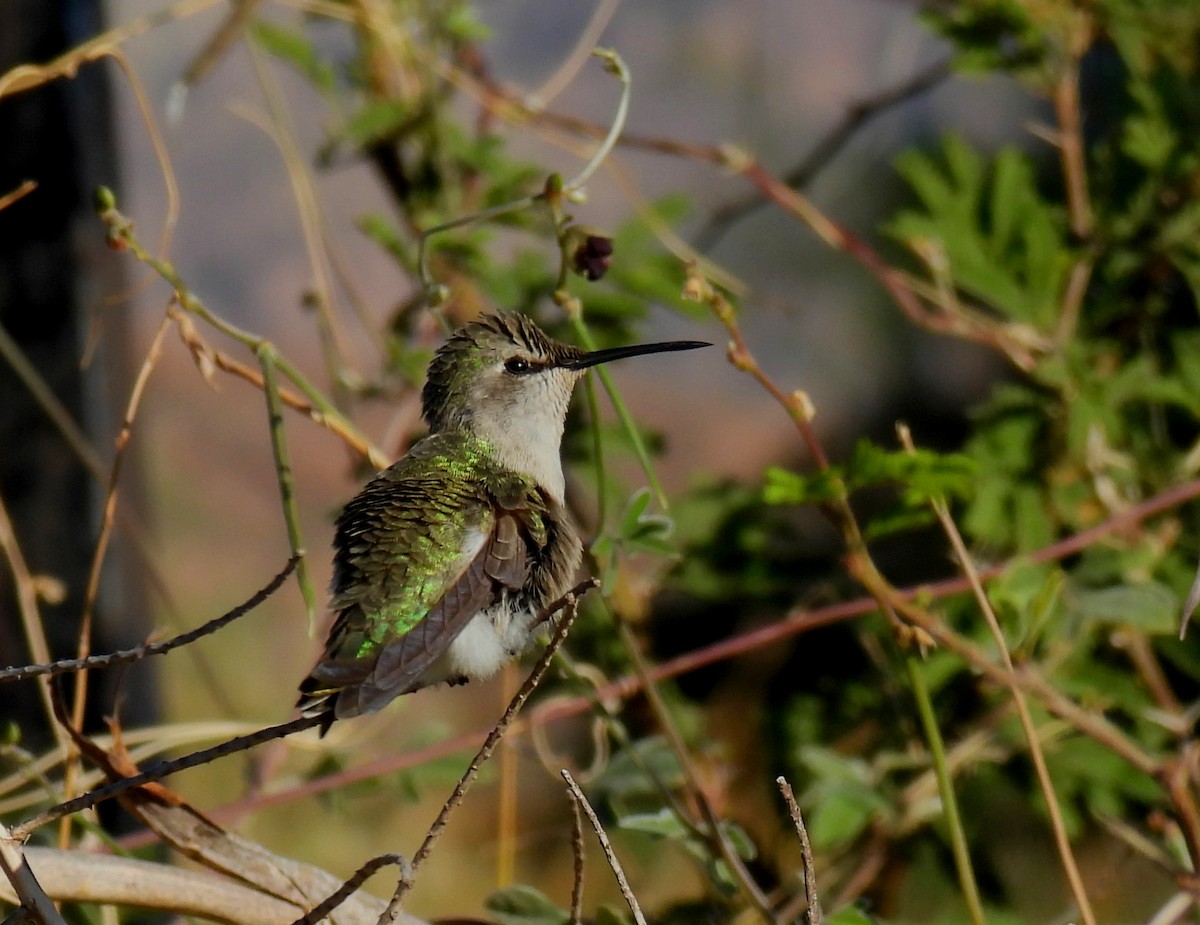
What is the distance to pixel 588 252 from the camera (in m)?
1.65

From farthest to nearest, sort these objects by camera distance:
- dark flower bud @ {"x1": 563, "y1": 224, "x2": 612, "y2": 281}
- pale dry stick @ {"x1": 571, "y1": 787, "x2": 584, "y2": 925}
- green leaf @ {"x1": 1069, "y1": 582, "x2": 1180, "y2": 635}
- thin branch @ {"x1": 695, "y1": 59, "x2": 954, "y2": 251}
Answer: thin branch @ {"x1": 695, "y1": 59, "x2": 954, "y2": 251}
green leaf @ {"x1": 1069, "y1": 582, "x2": 1180, "y2": 635}
dark flower bud @ {"x1": 563, "y1": 224, "x2": 612, "y2": 281}
pale dry stick @ {"x1": 571, "y1": 787, "x2": 584, "y2": 925}

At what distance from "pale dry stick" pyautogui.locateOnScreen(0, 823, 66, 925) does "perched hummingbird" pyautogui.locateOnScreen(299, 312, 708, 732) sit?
29 centimetres

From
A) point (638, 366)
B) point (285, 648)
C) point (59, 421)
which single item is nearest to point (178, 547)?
point (285, 648)

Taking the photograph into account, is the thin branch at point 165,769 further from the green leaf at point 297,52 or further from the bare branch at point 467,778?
the green leaf at point 297,52

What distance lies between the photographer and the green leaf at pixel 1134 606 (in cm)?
200

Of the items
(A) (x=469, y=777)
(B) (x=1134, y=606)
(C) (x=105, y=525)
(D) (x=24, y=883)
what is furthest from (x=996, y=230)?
(D) (x=24, y=883)

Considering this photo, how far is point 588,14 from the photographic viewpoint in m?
4.29

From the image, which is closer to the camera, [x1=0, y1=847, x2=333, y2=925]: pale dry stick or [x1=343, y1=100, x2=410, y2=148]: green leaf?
[x1=0, y1=847, x2=333, y2=925]: pale dry stick

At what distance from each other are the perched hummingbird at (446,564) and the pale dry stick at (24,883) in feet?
0.96

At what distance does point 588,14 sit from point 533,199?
9.13ft

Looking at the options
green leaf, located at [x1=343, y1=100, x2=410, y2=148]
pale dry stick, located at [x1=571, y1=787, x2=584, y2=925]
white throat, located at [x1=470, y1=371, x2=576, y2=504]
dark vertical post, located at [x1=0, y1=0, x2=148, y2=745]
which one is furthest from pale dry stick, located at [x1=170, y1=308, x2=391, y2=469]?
dark vertical post, located at [x1=0, y1=0, x2=148, y2=745]

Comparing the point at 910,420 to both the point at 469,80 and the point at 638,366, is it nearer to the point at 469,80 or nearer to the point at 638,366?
the point at 638,366

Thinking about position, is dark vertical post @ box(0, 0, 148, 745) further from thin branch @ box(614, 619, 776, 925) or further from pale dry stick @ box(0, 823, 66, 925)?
pale dry stick @ box(0, 823, 66, 925)

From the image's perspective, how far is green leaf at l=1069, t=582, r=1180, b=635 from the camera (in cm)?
200
